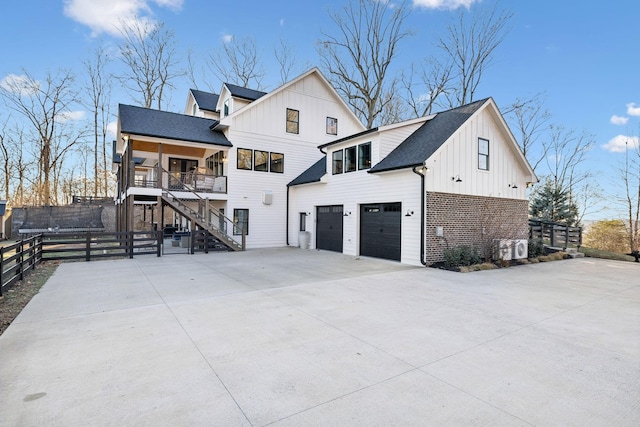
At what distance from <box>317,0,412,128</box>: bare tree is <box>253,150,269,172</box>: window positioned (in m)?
11.2

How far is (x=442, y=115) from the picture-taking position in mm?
13570

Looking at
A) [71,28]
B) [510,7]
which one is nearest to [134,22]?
[71,28]

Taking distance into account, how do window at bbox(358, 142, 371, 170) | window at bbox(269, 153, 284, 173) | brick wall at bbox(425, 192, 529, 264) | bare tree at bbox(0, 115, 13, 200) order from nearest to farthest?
1. brick wall at bbox(425, 192, 529, 264)
2. window at bbox(358, 142, 371, 170)
3. window at bbox(269, 153, 284, 173)
4. bare tree at bbox(0, 115, 13, 200)

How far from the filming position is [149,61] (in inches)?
1119

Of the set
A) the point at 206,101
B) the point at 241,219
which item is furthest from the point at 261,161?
the point at 206,101

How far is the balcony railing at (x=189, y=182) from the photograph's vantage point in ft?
50.3

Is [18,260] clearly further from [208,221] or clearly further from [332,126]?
[332,126]

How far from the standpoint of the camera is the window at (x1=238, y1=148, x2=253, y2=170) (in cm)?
1703

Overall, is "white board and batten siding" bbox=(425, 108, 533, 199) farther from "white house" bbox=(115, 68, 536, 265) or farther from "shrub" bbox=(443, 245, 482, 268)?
"shrub" bbox=(443, 245, 482, 268)

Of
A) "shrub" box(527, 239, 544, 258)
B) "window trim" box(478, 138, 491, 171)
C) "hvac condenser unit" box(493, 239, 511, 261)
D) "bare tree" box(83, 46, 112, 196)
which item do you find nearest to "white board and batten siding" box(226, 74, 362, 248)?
"window trim" box(478, 138, 491, 171)

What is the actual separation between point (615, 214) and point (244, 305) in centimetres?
2504

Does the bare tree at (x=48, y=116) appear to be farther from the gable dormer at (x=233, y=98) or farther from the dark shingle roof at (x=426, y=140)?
the dark shingle roof at (x=426, y=140)

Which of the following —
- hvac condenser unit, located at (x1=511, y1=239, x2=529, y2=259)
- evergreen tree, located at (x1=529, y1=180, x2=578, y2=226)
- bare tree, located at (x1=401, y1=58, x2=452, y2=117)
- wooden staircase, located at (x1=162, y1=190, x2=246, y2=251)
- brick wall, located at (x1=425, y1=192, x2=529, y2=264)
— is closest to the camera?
brick wall, located at (x1=425, y1=192, x2=529, y2=264)

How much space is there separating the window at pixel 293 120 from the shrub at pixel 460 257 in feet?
36.9
